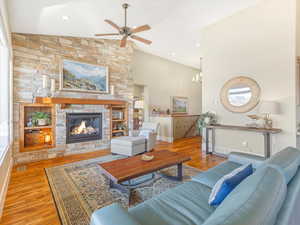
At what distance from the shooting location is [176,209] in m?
1.30

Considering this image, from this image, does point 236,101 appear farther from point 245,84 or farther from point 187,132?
point 187,132

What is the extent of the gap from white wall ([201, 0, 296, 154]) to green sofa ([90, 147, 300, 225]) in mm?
2414

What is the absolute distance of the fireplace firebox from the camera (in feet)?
13.9

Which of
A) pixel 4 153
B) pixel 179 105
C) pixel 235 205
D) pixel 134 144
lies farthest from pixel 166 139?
pixel 235 205

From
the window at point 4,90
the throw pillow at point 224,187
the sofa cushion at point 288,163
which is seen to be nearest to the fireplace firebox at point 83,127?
the window at point 4,90

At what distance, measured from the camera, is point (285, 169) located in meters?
1.17

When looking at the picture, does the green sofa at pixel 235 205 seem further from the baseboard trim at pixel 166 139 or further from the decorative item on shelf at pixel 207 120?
the baseboard trim at pixel 166 139

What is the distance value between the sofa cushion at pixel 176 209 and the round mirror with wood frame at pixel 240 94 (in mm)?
3010

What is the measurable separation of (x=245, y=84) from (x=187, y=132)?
10.4ft

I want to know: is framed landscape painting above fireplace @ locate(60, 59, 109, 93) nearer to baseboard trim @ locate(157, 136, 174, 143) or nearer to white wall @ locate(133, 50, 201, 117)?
white wall @ locate(133, 50, 201, 117)

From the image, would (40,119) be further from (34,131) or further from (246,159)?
(246,159)

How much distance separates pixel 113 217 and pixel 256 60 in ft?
14.1

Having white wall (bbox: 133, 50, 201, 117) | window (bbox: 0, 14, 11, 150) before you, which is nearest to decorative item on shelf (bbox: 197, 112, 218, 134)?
white wall (bbox: 133, 50, 201, 117)

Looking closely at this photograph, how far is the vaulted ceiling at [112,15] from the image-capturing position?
282cm
